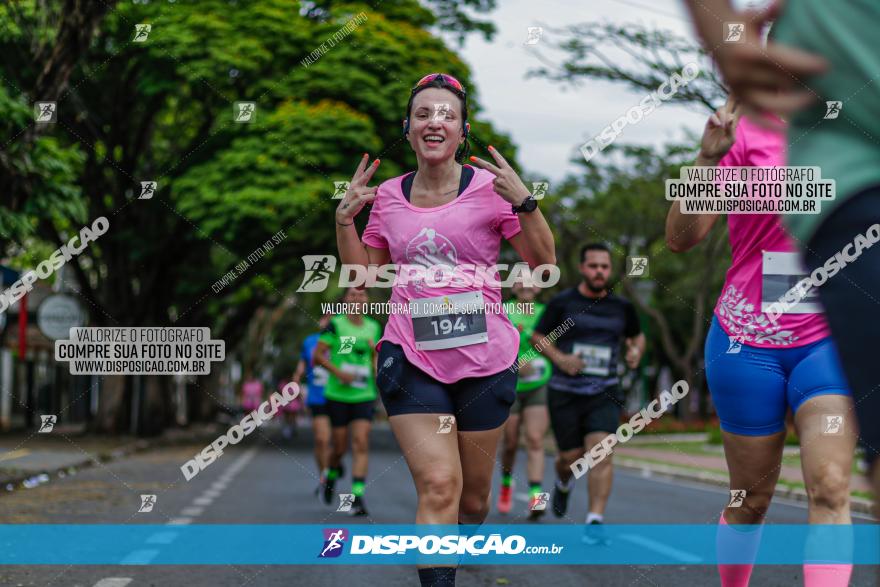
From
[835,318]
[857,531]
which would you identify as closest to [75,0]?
[857,531]

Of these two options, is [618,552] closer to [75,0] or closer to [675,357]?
[75,0]

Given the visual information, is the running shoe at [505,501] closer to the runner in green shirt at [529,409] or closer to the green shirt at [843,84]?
the runner in green shirt at [529,409]

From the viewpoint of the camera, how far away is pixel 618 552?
7809mm

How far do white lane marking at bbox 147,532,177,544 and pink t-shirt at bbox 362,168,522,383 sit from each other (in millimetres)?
4198

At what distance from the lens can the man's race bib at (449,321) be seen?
445cm

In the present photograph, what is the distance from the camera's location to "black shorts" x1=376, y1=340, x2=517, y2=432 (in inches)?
171

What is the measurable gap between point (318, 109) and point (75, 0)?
426 inches

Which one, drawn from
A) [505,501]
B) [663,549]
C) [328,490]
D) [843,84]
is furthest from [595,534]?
[843,84]

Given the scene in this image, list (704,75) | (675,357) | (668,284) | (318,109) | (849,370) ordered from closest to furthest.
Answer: (849,370) → (704,75) → (318,109) → (675,357) → (668,284)

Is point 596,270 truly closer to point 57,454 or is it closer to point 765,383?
point 765,383

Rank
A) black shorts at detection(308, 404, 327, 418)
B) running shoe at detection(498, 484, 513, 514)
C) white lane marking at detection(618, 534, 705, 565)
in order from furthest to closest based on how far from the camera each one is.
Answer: black shorts at detection(308, 404, 327, 418)
running shoe at detection(498, 484, 513, 514)
white lane marking at detection(618, 534, 705, 565)

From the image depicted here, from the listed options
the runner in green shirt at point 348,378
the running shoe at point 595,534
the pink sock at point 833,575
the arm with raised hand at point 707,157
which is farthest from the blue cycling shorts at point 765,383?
the runner in green shirt at point 348,378

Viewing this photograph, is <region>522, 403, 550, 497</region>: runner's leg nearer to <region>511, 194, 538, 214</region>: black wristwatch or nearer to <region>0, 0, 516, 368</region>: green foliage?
<region>511, 194, 538, 214</region>: black wristwatch

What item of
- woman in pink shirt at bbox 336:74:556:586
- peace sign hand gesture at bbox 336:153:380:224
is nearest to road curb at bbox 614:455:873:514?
woman in pink shirt at bbox 336:74:556:586
